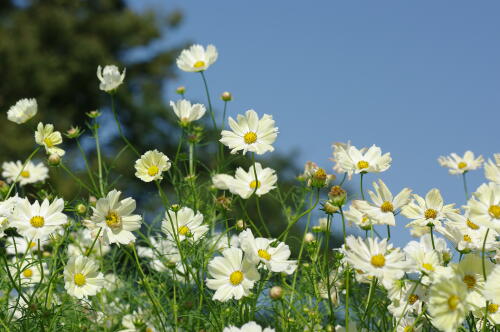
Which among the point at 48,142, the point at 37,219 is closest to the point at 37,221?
the point at 37,219

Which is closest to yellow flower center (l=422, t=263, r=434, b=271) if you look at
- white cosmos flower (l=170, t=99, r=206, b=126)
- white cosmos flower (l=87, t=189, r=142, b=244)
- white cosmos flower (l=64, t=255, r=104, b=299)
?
white cosmos flower (l=87, t=189, r=142, b=244)

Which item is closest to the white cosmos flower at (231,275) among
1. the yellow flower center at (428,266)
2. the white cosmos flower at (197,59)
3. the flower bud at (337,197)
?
the flower bud at (337,197)

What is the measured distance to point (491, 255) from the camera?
4.62 feet

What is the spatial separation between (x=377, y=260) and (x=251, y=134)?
0.42 meters

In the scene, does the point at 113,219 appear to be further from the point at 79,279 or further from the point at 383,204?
the point at 383,204

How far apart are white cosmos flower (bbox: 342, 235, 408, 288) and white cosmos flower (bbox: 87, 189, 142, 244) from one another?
43 cm

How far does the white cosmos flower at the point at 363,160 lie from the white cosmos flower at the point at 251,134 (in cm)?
15

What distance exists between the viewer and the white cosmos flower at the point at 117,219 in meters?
1.23

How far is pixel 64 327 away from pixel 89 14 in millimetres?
10866

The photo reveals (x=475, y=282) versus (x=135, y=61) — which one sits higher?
(x=135, y=61)

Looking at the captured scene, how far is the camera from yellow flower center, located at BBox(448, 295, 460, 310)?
0.91 m

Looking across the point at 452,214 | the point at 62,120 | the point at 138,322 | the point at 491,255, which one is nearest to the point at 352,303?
the point at 491,255

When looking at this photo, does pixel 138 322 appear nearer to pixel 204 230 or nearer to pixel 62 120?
pixel 204 230

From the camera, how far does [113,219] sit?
1.24 metres
